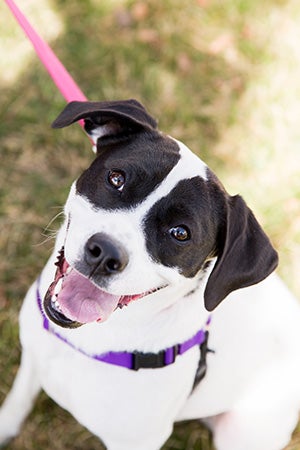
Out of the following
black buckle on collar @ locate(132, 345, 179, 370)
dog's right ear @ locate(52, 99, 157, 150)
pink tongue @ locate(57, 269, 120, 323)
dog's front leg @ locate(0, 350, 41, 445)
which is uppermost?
dog's right ear @ locate(52, 99, 157, 150)

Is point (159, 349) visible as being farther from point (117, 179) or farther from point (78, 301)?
point (117, 179)

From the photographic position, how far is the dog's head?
2.64m

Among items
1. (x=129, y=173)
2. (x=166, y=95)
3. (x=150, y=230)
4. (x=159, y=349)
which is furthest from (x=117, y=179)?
(x=166, y=95)

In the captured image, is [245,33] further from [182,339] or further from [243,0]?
[182,339]

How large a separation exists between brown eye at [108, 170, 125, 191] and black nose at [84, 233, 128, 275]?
0.94 feet

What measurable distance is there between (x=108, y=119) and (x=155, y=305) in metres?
0.87

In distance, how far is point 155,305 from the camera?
A: 289 cm

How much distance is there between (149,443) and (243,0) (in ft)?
14.3

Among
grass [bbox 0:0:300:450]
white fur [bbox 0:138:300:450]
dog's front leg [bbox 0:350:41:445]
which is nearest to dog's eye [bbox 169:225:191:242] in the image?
white fur [bbox 0:138:300:450]

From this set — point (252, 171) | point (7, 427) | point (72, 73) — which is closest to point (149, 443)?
point (7, 427)

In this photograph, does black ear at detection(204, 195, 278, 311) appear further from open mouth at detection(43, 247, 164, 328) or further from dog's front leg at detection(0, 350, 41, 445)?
dog's front leg at detection(0, 350, 41, 445)

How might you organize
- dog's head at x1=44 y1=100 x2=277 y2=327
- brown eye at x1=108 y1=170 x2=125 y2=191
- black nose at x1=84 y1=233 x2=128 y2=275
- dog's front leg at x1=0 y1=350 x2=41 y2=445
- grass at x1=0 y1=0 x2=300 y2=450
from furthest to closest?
grass at x1=0 y1=0 x2=300 y2=450
dog's front leg at x1=0 y1=350 x2=41 y2=445
brown eye at x1=108 y1=170 x2=125 y2=191
dog's head at x1=44 y1=100 x2=277 y2=327
black nose at x1=84 y1=233 x2=128 y2=275

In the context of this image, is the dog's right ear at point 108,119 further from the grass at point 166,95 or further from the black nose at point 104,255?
the grass at point 166,95

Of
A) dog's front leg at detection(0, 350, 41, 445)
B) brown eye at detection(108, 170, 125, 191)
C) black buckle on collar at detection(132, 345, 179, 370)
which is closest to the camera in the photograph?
brown eye at detection(108, 170, 125, 191)
